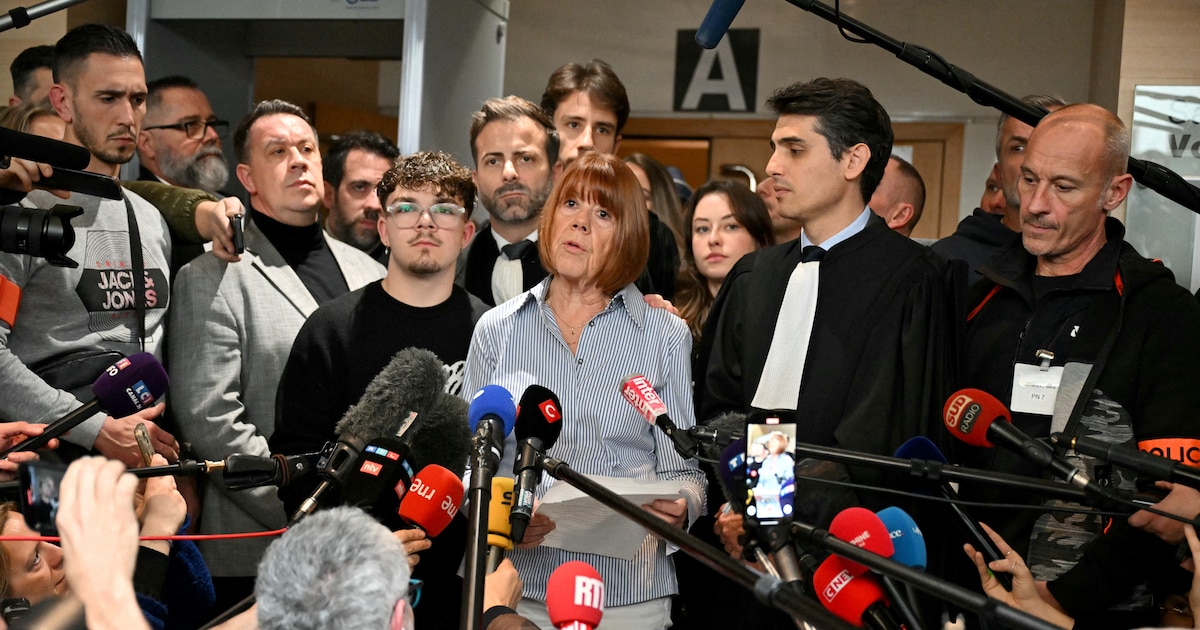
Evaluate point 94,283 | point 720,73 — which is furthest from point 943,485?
point 720,73

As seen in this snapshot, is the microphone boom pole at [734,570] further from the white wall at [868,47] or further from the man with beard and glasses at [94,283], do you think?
the white wall at [868,47]

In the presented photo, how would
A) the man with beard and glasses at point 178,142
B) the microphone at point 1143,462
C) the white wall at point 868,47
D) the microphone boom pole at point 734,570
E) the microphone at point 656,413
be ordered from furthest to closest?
the white wall at point 868,47 < the man with beard and glasses at point 178,142 < the microphone at point 656,413 < the microphone at point 1143,462 < the microphone boom pole at point 734,570

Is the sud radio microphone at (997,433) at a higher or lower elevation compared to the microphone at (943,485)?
higher

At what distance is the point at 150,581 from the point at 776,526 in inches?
60.5

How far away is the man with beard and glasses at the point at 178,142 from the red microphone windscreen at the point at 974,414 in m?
3.28

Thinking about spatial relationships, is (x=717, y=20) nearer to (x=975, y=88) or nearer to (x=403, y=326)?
(x=975, y=88)

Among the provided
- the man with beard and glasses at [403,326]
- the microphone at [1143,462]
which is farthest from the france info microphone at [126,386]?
the microphone at [1143,462]

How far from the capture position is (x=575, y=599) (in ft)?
6.01

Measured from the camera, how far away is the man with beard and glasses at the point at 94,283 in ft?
10.1

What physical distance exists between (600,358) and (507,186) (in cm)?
117

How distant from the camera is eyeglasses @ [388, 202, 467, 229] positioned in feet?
10.7

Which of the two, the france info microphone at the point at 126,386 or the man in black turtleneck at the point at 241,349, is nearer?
the france info microphone at the point at 126,386

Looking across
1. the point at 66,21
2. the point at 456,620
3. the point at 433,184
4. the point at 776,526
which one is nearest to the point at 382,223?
the point at 433,184

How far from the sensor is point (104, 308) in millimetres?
3232
